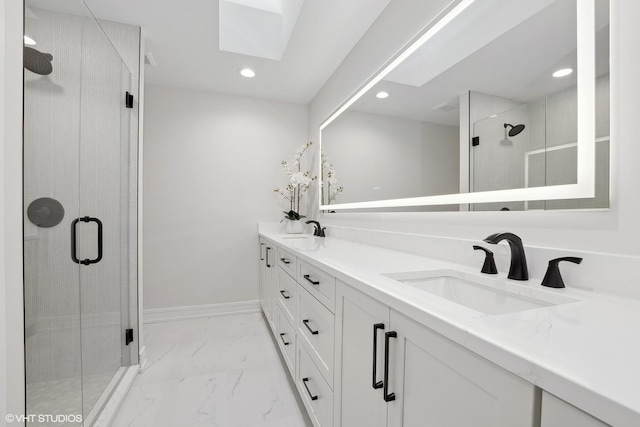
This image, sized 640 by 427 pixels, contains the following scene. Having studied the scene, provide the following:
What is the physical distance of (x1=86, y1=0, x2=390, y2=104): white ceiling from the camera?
175 cm

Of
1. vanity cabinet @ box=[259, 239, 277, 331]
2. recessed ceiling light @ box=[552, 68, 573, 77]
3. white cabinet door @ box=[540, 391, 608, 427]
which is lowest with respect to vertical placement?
vanity cabinet @ box=[259, 239, 277, 331]

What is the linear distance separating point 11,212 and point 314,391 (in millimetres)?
1290

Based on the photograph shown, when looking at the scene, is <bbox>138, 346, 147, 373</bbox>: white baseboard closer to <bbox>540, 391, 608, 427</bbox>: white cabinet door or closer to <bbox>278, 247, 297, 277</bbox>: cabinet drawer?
<bbox>278, 247, 297, 277</bbox>: cabinet drawer

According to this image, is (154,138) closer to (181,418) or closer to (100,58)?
(100,58)

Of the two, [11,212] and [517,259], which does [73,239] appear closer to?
[11,212]

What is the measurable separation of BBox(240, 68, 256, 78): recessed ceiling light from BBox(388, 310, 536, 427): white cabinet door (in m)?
2.49

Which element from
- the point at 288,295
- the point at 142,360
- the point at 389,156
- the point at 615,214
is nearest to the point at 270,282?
the point at 288,295

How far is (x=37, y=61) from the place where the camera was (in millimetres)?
923

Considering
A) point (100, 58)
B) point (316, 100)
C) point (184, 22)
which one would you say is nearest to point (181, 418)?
point (100, 58)

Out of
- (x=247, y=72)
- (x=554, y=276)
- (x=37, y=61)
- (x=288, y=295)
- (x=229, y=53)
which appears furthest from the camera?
(x=247, y=72)

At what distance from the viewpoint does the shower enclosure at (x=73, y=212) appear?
0.93 meters

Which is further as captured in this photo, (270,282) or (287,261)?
(270,282)

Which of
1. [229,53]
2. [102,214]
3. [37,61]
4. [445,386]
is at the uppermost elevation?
[229,53]

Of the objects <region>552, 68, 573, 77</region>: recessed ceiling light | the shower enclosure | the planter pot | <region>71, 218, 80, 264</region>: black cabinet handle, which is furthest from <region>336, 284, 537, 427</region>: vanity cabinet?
the planter pot
